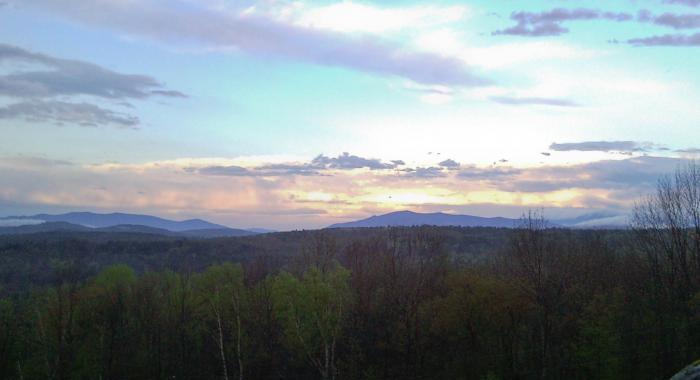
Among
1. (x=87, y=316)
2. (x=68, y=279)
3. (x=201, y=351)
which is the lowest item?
(x=201, y=351)

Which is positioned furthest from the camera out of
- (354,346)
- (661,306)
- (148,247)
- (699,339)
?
(148,247)

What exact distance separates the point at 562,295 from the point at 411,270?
51.8 ft

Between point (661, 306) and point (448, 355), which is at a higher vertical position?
point (661, 306)

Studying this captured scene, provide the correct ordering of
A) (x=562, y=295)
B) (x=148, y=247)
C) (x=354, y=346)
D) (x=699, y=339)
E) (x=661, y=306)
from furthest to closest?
1. (x=148, y=247)
2. (x=354, y=346)
3. (x=562, y=295)
4. (x=661, y=306)
5. (x=699, y=339)

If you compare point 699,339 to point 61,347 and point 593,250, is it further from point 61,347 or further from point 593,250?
point 61,347

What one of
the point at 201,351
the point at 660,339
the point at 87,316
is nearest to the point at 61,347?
the point at 87,316

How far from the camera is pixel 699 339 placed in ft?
147

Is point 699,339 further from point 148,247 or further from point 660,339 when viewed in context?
point 148,247

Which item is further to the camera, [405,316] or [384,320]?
[384,320]

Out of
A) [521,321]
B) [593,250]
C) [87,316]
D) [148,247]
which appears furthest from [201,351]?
[148,247]

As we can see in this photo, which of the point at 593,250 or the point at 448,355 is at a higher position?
the point at 593,250

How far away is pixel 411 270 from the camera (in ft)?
205

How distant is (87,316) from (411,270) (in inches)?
1469

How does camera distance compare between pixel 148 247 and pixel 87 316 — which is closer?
pixel 87 316
